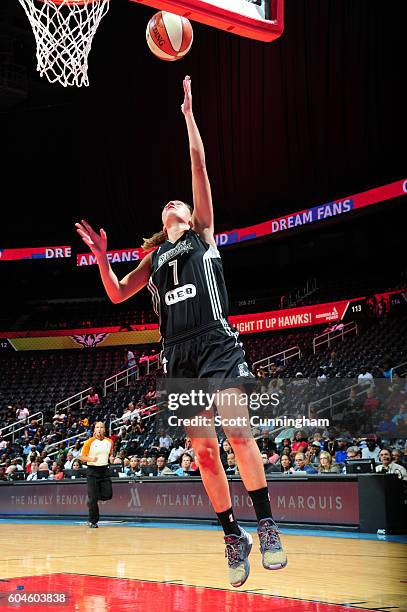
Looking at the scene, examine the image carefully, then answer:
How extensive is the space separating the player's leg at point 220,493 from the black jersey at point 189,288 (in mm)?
570

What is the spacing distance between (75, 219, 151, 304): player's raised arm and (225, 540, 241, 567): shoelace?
164 centimetres

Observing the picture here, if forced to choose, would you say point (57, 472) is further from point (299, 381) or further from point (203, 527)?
point (299, 381)

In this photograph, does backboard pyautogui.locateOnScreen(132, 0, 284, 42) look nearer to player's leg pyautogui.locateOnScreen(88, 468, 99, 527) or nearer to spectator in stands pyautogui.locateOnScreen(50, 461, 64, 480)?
player's leg pyautogui.locateOnScreen(88, 468, 99, 527)

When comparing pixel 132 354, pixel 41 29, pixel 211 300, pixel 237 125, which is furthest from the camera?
pixel 132 354

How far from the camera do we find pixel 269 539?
14.3 feet

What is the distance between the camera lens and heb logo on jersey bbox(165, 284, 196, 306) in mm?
4738

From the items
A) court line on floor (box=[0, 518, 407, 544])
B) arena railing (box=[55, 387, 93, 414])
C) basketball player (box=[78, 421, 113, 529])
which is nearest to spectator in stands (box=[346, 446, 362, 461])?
court line on floor (box=[0, 518, 407, 544])

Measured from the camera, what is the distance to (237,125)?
2341cm

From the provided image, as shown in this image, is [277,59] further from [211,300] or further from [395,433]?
[211,300]

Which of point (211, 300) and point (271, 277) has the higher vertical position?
point (271, 277)

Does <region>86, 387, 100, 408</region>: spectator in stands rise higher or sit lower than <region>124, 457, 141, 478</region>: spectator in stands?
higher

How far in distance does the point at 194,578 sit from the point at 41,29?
16.7ft

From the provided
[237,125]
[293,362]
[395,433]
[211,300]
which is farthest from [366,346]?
[211,300]

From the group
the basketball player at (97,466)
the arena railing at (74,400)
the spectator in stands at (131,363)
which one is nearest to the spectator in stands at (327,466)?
the basketball player at (97,466)
